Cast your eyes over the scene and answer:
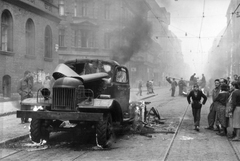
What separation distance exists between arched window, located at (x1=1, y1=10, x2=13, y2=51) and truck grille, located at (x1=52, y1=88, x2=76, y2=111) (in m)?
13.3

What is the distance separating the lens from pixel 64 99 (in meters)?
6.87

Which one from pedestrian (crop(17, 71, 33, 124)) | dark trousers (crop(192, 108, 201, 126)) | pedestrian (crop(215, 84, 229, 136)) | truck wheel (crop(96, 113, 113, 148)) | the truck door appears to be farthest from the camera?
pedestrian (crop(17, 71, 33, 124))

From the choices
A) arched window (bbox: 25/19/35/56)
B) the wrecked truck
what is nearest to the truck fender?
the wrecked truck

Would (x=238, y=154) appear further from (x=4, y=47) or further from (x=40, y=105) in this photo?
(x=4, y=47)

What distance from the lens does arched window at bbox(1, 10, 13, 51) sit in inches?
746

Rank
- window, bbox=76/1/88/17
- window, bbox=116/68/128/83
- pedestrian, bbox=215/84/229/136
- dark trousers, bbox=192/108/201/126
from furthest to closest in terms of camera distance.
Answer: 1. window, bbox=76/1/88/17
2. dark trousers, bbox=192/108/201/126
3. pedestrian, bbox=215/84/229/136
4. window, bbox=116/68/128/83

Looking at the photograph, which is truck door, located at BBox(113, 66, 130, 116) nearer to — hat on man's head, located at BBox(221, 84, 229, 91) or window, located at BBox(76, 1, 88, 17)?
hat on man's head, located at BBox(221, 84, 229, 91)

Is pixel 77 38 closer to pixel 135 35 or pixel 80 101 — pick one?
pixel 135 35

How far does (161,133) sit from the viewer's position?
357 inches

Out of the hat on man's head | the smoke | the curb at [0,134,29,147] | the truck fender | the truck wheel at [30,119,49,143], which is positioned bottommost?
the curb at [0,134,29,147]

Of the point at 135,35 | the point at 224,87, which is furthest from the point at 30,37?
the point at 224,87

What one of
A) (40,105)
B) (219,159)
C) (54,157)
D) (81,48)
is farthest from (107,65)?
(81,48)

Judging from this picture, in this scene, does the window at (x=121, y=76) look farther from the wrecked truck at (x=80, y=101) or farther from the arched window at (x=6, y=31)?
the arched window at (x=6, y=31)

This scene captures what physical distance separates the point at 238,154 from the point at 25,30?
57.0 feet
